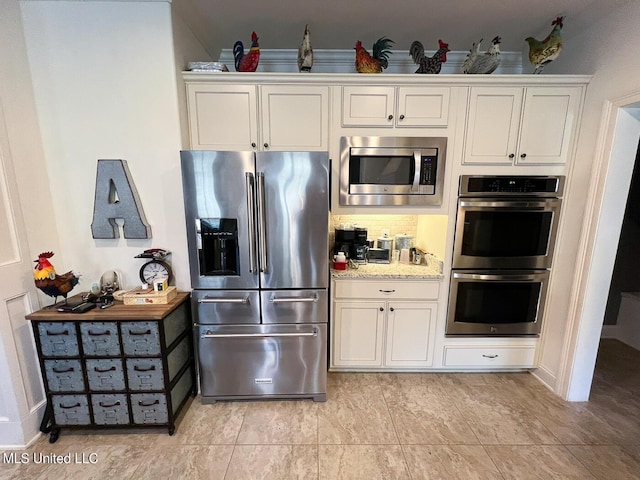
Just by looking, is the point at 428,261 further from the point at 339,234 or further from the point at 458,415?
the point at 458,415

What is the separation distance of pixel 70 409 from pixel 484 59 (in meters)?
3.64

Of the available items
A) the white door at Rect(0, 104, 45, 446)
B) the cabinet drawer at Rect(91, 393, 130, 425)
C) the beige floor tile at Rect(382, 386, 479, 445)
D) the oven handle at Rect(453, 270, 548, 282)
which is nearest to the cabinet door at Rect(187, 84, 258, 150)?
the white door at Rect(0, 104, 45, 446)

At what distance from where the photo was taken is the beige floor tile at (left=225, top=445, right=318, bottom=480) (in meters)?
1.60

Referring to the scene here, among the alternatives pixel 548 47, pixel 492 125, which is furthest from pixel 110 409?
pixel 548 47

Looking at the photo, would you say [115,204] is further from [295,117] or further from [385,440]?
[385,440]

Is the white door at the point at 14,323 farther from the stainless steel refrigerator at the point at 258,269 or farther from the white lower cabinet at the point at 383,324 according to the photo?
the white lower cabinet at the point at 383,324

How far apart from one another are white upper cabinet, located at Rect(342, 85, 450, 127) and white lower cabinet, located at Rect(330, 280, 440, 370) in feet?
4.05

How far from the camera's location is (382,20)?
2.05 metres

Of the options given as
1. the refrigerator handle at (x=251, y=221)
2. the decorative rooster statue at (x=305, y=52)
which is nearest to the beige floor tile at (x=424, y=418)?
the refrigerator handle at (x=251, y=221)

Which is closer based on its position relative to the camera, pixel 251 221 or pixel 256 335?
pixel 251 221

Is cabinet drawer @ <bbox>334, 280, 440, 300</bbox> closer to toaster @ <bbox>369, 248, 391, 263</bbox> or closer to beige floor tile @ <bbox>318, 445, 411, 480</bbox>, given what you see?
toaster @ <bbox>369, 248, 391, 263</bbox>

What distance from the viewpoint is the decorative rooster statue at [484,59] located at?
6.45ft

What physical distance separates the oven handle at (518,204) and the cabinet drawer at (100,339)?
258cm

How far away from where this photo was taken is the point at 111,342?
174 centimetres
